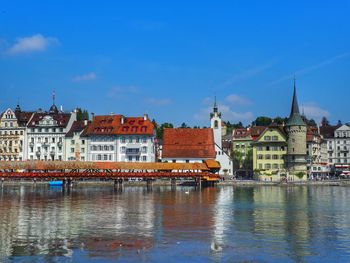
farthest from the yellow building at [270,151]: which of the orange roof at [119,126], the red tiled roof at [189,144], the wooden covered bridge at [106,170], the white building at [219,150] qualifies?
the orange roof at [119,126]

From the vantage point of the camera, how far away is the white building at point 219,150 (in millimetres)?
126562

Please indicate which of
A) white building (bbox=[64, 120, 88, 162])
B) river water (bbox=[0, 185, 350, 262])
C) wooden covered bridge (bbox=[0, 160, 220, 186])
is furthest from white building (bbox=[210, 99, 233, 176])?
river water (bbox=[0, 185, 350, 262])

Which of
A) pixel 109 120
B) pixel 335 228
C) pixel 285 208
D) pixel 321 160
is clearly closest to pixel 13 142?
pixel 109 120

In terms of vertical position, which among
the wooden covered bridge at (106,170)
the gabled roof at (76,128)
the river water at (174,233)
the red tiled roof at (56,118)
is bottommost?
the river water at (174,233)

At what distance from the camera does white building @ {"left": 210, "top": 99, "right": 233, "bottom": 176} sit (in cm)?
12656

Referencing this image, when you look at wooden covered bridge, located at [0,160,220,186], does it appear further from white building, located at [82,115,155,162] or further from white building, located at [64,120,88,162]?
white building, located at [64,120,88,162]

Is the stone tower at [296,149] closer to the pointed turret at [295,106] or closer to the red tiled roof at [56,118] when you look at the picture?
the pointed turret at [295,106]

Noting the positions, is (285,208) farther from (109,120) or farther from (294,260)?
(109,120)

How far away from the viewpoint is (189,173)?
10725 cm

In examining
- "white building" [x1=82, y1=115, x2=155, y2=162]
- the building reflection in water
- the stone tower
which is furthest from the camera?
"white building" [x1=82, y1=115, x2=155, y2=162]

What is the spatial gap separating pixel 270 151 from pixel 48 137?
51.5 metres

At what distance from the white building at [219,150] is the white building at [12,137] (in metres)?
44.7

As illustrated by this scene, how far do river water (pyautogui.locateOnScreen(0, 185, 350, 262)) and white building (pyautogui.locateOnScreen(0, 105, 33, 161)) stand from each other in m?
74.8

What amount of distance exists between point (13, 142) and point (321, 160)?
77.6 meters
